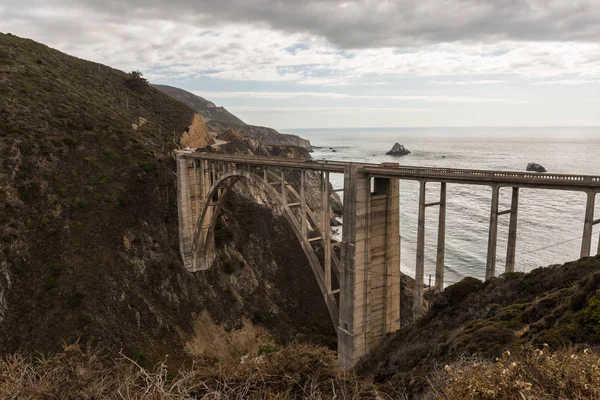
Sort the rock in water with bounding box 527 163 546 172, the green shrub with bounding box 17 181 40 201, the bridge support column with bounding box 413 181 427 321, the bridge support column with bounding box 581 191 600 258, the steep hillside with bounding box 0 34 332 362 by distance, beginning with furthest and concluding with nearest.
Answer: the rock in water with bounding box 527 163 546 172 → the green shrub with bounding box 17 181 40 201 → the steep hillside with bounding box 0 34 332 362 → the bridge support column with bounding box 413 181 427 321 → the bridge support column with bounding box 581 191 600 258

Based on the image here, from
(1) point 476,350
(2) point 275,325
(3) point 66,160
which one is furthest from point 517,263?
(3) point 66,160

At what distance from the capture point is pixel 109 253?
102ft

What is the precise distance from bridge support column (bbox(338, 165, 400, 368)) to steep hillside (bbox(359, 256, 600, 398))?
1.55 m

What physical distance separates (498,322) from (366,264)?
338 inches

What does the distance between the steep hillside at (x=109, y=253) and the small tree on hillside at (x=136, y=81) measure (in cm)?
1969

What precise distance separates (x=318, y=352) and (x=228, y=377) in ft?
8.12

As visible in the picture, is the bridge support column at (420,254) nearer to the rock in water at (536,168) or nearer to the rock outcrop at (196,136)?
the rock outcrop at (196,136)

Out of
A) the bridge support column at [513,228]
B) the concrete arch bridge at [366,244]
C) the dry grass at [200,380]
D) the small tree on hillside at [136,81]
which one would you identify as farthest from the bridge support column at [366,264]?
the small tree on hillside at [136,81]

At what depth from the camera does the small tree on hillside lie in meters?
68.1

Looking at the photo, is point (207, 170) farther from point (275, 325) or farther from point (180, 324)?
point (275, 325)

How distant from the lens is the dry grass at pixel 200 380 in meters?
7.93

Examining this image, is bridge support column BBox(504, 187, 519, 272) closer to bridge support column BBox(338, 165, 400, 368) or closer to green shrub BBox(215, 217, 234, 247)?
bridge support column BBox(338, 165, 400, 368)

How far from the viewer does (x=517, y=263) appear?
43125 millimetres

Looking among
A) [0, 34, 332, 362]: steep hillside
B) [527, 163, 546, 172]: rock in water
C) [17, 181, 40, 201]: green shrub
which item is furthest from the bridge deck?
[527, 163, 546, 172]: rock in water
